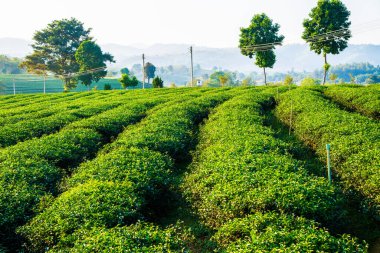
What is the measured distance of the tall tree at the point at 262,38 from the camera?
2290 inches

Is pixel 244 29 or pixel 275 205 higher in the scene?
pixel 244 29

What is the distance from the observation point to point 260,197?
9555 millimetres

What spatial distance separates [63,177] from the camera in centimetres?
1377

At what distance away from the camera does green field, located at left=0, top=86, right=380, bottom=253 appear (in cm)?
826

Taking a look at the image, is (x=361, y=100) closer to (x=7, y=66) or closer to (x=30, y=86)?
(x=30, y=86)

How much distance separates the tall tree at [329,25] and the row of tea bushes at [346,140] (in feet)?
110

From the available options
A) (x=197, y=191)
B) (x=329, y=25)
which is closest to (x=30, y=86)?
(x=329, y=25)

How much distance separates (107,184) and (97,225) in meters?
2.43

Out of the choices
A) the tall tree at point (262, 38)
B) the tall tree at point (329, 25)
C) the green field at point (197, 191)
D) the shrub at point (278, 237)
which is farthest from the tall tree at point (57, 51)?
the shrub at point (278, 237)

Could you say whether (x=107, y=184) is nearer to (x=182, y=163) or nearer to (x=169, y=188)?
(x=169, y=188)

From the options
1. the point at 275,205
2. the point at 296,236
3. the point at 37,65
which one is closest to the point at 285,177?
the point at 275,205

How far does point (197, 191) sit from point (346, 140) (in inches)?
306

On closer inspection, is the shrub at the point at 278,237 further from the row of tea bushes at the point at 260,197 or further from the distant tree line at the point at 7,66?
the distant tree line at the point at 7,66

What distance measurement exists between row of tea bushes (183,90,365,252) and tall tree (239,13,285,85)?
153 ft
